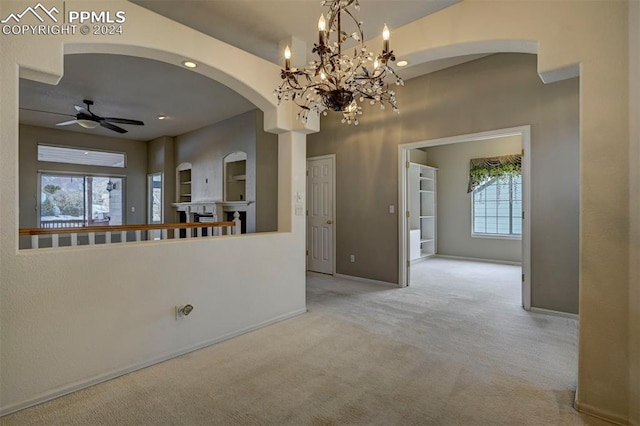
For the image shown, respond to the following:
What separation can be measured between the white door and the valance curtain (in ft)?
11.5

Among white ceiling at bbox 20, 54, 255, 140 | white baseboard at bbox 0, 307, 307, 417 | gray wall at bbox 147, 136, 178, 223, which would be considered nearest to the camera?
white baseboard at bbox 0, 307, 307, 417

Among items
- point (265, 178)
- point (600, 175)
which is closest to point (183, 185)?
point (265, 178)

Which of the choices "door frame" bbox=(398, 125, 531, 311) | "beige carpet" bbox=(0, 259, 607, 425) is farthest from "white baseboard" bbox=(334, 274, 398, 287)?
"beige carpet" bbox=(0, 259, 607, 425)

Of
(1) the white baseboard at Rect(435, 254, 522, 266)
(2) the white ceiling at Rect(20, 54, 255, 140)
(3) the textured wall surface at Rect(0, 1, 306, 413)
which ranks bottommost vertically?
(1) the white baseboard at Rect(435, 254, 522, 266)

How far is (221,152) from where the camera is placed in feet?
23.2

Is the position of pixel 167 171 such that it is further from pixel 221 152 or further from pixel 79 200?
pixel 221 152

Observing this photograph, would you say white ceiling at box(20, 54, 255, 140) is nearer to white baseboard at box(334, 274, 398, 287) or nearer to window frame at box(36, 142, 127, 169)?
window frame at box(36, 142, 127, 169)

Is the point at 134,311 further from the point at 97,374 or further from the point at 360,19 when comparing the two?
the point at 360,19

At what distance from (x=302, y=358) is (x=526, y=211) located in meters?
3.13

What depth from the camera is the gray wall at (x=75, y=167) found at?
7.29m

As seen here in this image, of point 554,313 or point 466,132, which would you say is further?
point 466,132

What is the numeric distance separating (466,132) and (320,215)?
2.77 meters

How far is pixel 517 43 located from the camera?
7.59 ft

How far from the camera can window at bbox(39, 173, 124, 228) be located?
25.1 ft
